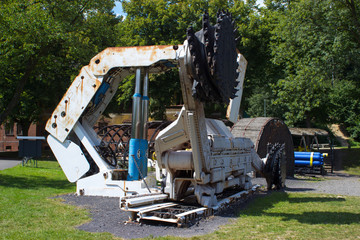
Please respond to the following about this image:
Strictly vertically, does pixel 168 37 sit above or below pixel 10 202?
above

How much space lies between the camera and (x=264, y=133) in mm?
17078

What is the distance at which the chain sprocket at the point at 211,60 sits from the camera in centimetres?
750

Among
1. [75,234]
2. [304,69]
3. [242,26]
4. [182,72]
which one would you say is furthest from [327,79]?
[75,234]

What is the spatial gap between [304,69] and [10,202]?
20.3 m

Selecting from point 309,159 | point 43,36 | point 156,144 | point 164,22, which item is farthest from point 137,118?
point 164,22

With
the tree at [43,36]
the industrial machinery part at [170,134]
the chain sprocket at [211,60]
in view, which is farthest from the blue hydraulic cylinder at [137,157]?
the tree at [43,36]

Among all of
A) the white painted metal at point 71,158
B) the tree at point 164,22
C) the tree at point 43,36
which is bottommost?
the white painted metal at point 71,158

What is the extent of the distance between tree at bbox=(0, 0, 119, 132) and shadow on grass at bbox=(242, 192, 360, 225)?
12471mm

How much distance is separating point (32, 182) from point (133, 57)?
6443mm

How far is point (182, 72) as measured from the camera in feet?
25.2

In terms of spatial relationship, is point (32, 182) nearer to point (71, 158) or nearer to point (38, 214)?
point (71, 158)

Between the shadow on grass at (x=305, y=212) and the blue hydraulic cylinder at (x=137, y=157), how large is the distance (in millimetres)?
3445

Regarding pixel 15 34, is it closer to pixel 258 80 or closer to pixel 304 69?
pixel 304 69

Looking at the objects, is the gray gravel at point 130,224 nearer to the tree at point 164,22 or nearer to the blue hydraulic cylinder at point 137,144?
the blue hydraulic cylinder at point 137,144
